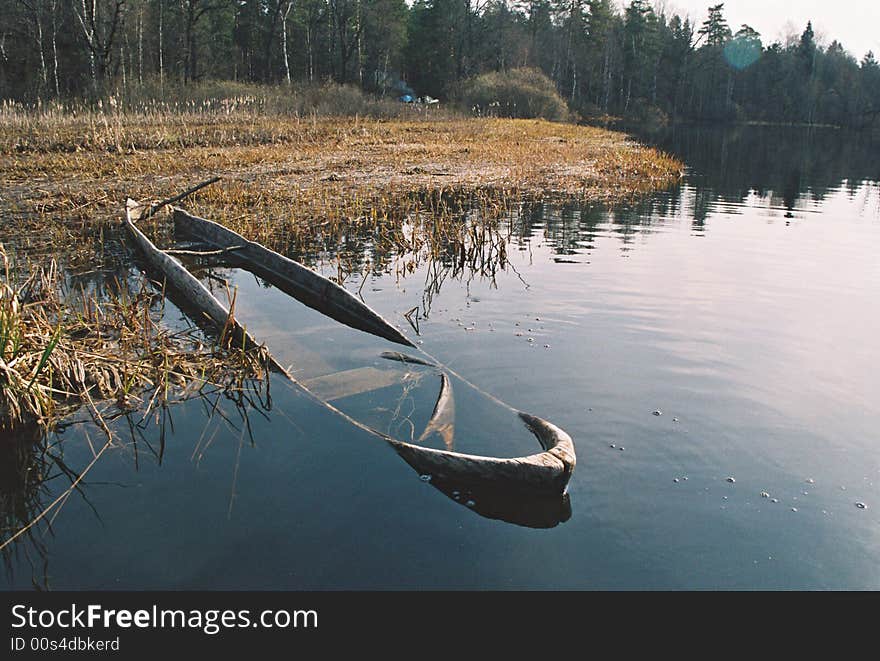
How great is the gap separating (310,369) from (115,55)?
139ft

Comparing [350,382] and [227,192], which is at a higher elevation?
[227,192]

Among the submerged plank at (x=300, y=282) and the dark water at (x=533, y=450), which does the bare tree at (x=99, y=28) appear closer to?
the submerged plank at (x=300, y=282)

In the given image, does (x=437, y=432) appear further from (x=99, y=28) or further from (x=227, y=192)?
(x=99, y=28)

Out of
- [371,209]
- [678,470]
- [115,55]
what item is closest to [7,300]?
[678,470]

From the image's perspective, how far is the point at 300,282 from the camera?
7598mm

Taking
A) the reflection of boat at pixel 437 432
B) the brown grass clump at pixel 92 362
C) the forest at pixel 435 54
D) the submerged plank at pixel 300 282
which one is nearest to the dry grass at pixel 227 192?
the brown grass clump at pixel 92 362

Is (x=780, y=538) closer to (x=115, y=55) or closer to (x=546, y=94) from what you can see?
(x=546, y=94)

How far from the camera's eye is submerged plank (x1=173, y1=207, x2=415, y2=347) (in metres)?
6.34

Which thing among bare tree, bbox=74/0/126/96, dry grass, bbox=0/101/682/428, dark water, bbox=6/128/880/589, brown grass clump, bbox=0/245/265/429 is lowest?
→ dark water, bbox=6/128/880/589

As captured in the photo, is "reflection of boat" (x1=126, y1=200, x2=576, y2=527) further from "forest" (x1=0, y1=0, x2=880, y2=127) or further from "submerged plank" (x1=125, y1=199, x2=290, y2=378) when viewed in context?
"forest" (x1=0, y1=0, x2=880, y2=127)

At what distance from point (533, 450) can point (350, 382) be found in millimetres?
1742

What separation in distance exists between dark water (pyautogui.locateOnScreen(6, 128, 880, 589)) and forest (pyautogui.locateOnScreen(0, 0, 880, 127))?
83.0ft

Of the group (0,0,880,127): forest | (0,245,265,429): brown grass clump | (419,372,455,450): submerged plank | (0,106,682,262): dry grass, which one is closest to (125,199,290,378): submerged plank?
(0,245,265,429): brown grass clump

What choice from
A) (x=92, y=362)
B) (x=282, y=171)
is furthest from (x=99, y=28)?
(x=92, y=362)
